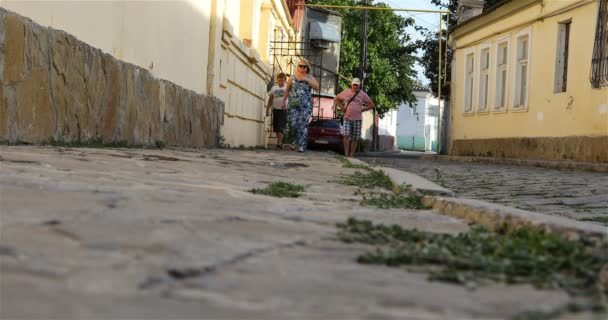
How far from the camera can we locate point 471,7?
25.3m

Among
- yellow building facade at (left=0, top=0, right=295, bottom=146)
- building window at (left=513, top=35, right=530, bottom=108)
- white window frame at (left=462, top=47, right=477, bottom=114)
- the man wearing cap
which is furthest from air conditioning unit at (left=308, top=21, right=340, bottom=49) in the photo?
the man wearing cap

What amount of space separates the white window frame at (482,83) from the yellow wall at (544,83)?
126mm

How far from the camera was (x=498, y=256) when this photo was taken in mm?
2422

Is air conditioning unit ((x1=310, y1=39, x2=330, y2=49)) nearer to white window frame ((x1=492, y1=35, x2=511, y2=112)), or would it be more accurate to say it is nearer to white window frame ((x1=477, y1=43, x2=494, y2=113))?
white window frame ((x1=477, y1=43, x2=494, y2=113))

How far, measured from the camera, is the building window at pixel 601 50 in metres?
14.6

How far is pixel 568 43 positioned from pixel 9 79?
13561mm

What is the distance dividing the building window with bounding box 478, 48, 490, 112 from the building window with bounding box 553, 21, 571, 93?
4297 mm

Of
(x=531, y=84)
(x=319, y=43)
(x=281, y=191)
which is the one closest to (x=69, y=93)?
(x=281, y=191)

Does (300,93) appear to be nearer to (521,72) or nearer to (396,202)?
(521,72)

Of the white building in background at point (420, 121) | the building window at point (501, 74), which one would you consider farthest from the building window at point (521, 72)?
the white building in background at point (420, 121)

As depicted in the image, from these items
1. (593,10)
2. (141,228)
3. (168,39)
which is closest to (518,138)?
(593,10)

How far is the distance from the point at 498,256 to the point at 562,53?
51.1 ft

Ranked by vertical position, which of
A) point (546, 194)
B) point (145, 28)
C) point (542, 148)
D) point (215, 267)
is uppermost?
point (145, 28)

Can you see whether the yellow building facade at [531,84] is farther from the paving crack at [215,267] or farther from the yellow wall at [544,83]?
the paving crack at [215,267]
